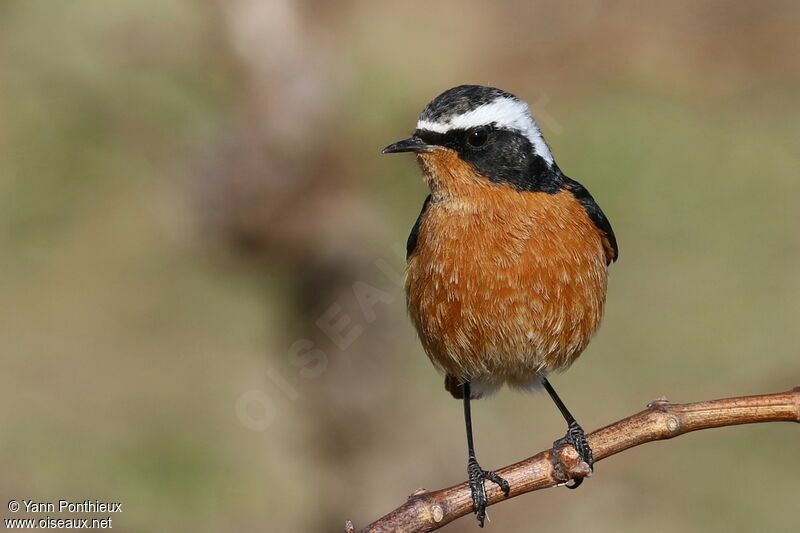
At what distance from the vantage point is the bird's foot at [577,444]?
4.61 meters

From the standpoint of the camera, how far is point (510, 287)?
4.98 m

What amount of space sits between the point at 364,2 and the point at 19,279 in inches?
210

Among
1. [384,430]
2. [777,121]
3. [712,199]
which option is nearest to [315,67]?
[384,430]

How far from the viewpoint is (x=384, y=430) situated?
898 centimetres

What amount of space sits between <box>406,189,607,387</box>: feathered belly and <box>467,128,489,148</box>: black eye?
36 centimetres

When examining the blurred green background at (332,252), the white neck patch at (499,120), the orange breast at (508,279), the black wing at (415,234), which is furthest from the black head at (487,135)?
the blurred green background at (332,252)

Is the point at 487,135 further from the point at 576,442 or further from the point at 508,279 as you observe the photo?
the point at 576,442

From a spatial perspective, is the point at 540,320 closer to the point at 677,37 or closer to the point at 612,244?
the point at 612,244

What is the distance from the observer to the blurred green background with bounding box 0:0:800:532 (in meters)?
8.88

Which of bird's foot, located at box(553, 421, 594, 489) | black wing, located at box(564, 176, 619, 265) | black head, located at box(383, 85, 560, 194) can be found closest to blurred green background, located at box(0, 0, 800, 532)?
bird's foot, located at box(553, 421, 594, 489)

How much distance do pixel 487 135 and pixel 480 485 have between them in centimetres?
179

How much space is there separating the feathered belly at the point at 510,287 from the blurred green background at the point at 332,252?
3.60m

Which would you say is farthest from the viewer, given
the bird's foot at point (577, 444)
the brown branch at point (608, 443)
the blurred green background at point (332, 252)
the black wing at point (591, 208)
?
the blurred green background at point (332, 252)

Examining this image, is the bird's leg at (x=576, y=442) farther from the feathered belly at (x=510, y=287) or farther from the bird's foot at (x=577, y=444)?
the feathered belly at (x=510, y=287)
